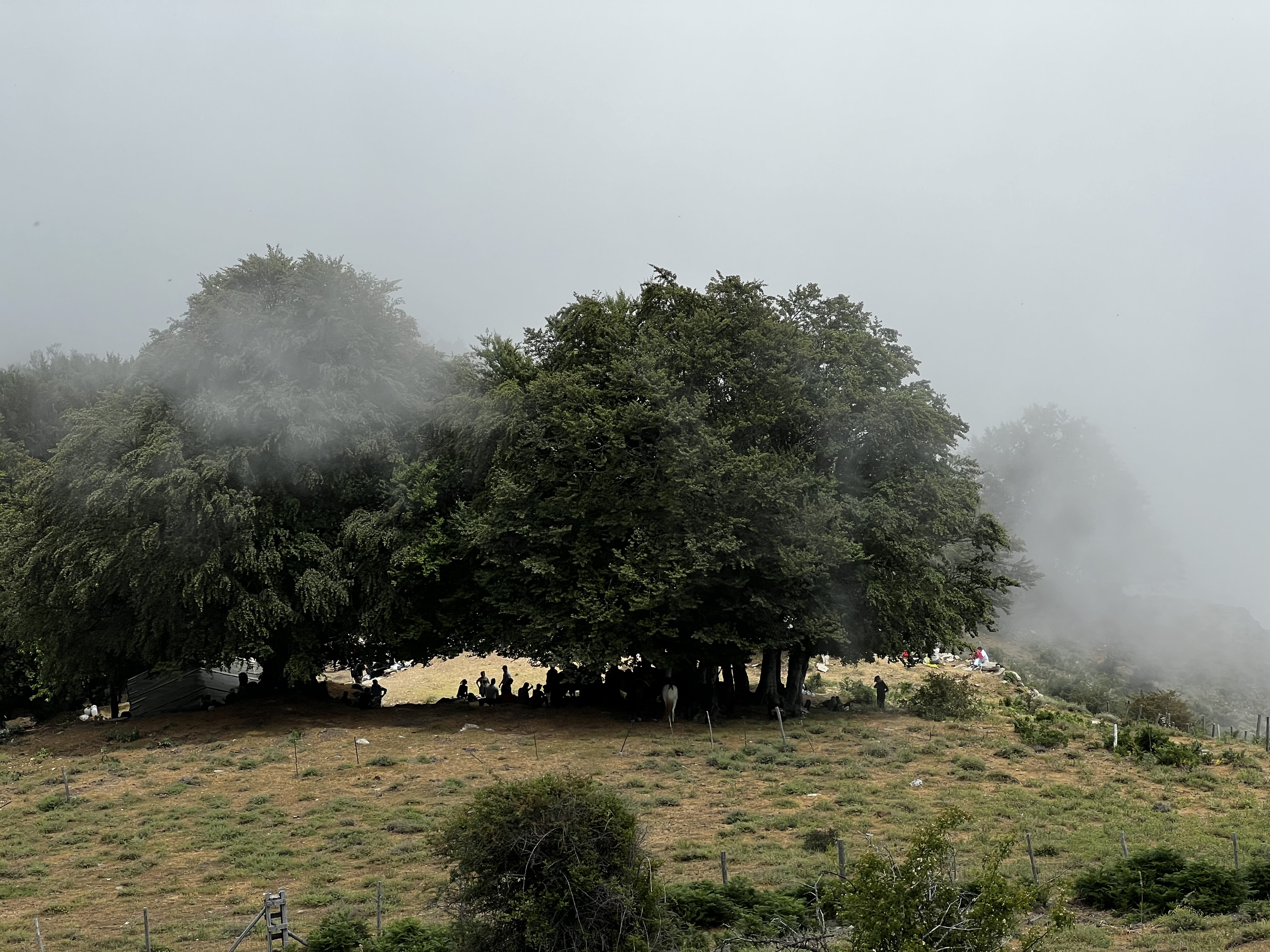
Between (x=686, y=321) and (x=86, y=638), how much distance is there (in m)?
20.1

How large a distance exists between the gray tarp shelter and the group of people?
7.62m

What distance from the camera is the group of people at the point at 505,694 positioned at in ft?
113

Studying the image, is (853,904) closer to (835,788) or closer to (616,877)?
(616,877)

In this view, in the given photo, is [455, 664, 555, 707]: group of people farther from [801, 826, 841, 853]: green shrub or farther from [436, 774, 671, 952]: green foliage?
[436, 774, 671, 952]: green foliage

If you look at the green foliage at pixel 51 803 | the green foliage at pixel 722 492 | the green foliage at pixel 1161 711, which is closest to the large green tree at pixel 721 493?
the green foliage at pixel 722 492

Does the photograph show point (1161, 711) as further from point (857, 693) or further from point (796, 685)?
point (796, 685)

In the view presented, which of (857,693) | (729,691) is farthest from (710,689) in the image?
(857,693)

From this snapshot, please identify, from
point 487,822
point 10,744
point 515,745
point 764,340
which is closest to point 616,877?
point 487,822

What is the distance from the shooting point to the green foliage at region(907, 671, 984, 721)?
104 feet

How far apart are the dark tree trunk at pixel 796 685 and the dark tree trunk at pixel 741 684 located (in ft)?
6.85

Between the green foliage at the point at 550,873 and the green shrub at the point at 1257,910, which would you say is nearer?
the green foliage at the point at 550,873

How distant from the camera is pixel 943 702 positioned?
3241 centimetres

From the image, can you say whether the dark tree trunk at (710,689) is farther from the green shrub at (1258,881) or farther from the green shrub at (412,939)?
the green shrub at (412,939)

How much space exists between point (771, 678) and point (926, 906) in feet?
80.3
